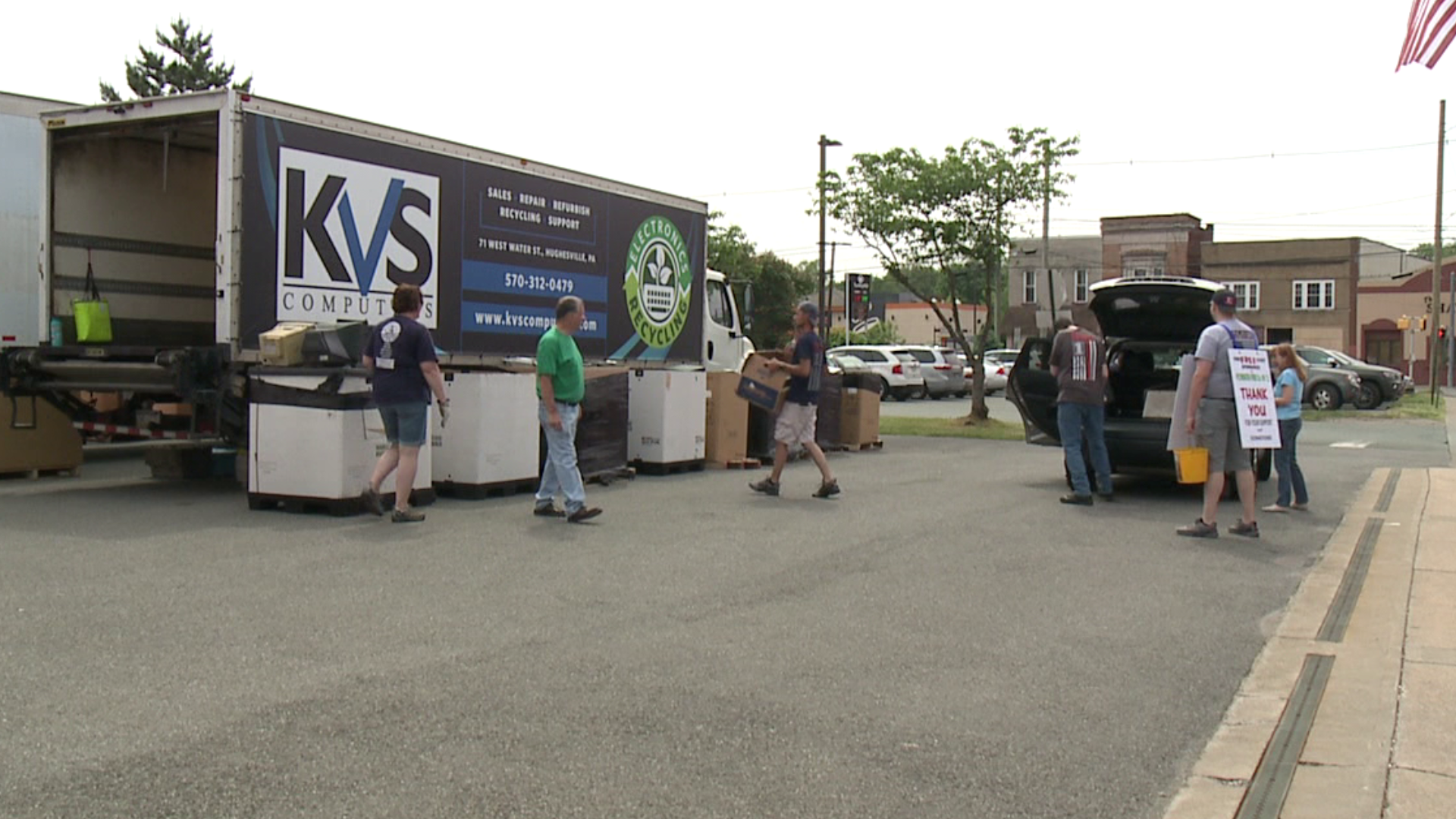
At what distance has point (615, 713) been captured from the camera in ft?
15.7

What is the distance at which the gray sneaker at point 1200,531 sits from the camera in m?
9.29

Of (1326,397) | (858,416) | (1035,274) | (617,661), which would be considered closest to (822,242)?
(1326,397)

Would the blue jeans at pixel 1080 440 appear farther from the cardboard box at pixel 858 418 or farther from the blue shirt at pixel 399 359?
the cardboard box at pixel 858 418

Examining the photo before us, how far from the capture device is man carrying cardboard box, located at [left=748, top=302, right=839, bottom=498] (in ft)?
37.9

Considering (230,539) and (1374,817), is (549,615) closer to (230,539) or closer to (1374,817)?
(230,539)

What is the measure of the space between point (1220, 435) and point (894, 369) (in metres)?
26.6

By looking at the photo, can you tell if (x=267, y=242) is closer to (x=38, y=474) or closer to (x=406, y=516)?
(x=406, y=516)

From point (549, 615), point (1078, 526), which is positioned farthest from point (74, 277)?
point (1078, 526)

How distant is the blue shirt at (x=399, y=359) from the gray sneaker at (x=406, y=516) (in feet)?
2.59

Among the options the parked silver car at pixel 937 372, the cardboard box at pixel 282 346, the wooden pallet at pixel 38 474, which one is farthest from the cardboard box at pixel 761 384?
the parked silver car at pixel 937 372

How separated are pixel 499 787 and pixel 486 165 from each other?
30.1ft

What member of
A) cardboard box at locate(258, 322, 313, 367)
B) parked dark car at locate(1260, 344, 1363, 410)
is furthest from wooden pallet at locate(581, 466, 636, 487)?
parked dark car at locate(1260, 344, 1363, 410)

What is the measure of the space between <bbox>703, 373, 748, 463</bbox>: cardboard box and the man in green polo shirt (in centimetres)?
474

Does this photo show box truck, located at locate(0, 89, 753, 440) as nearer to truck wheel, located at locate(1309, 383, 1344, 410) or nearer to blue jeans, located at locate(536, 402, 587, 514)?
blue jeans, located at locate(536, 402, 587, 514)
